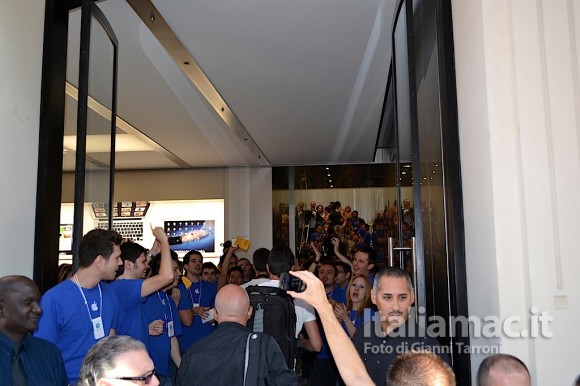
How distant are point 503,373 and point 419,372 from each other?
45 cm

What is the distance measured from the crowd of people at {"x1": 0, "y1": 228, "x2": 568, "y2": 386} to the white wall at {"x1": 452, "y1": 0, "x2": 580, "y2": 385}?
455 millimetres

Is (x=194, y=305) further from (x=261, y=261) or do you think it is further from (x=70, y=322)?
(x=70, y=322)

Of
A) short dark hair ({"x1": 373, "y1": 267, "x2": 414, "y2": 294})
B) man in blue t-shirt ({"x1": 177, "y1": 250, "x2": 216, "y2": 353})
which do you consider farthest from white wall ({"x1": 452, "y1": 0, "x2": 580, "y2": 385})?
man in blue t-shirt ({"x1": 177, "y1": 250, "x2": 216, "y2": 353})

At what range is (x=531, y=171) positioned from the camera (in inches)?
103

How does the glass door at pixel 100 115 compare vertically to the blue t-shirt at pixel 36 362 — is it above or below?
above

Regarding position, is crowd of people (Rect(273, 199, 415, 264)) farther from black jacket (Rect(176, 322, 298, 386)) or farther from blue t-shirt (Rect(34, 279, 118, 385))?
black jacket (Rect(176, 322, 298, 386))

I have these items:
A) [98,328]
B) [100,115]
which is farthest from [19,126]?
[98,328]

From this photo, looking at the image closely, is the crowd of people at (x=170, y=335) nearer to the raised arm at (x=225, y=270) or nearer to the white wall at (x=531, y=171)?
the white wall at (x=531, y=171)

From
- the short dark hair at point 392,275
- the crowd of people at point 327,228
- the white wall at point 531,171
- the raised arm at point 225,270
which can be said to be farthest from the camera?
the crowd of people at point 327,228

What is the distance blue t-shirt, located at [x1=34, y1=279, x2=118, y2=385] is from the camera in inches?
118

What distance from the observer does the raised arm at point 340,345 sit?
1704 mm

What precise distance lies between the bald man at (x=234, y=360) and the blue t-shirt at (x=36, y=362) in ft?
1.70

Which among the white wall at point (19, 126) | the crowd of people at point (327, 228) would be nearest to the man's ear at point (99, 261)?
the white wall at point (19, 126)

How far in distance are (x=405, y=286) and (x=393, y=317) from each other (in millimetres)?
161
